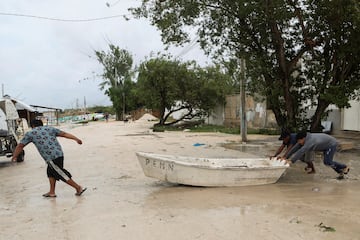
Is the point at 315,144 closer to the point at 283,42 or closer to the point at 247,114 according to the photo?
the point at 283,42

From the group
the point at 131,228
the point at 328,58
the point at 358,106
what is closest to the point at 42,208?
the point at 131,228

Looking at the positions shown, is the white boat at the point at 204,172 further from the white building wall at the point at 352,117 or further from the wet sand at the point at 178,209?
the white building wall at the point at 352,117

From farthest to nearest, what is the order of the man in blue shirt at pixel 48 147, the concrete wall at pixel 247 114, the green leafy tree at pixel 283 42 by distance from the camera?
the concrete wall at pixel 247 114 < the green leafy tree at pixel 283 42 < the man in blue shirt at pixel 48 147

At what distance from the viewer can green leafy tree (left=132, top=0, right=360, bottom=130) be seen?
35.3ft

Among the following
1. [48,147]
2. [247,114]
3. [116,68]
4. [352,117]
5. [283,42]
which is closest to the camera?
[48,147]

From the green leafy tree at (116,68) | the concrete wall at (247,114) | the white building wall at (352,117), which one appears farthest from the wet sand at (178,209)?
the green leafy tree at (116,68)

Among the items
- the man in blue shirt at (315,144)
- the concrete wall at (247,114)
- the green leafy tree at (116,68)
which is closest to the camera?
the man in blue shirt at (315,144)

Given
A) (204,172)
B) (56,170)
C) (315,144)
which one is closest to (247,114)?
(315,144)

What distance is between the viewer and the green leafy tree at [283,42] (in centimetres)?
1077

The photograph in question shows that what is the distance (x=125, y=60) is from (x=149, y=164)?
5366cm

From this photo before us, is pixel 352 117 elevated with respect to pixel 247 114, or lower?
lower

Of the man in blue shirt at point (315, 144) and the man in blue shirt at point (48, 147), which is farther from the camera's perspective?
the man in blue shirt at point (315, 144)

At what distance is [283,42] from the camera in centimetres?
1232

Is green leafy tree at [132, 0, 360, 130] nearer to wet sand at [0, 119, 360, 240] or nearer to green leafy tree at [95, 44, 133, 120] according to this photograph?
wet sand at [0, 119, 360, 240]
